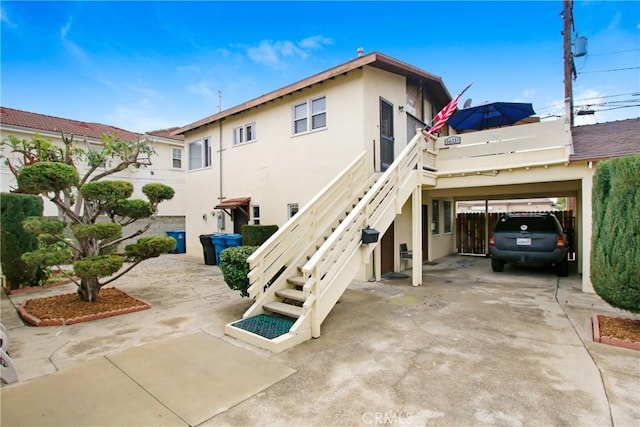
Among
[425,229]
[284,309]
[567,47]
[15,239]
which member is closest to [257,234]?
[284,309]

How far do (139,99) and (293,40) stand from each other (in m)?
6.58

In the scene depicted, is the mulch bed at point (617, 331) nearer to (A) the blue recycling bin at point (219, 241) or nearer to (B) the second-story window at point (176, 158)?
(A) the blue recycling bin at point (219, 241)

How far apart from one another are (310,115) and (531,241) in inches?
262

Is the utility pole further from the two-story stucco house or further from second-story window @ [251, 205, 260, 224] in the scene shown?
second-story window @ [251, 205, 260, 224]

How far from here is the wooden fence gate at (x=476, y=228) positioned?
12781mm

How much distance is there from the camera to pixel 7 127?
13141 mm

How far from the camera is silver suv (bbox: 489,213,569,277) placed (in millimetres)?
7695

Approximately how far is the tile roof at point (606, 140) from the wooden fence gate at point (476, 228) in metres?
4.32

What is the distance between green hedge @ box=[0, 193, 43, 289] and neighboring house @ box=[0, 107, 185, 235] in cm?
722

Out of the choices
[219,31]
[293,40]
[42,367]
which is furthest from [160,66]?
[42,367]

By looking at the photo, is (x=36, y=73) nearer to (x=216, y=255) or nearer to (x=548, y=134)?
(x=216, y=255)

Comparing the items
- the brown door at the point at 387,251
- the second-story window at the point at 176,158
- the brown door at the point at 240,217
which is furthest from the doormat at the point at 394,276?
the second-story window at the point at 176,158

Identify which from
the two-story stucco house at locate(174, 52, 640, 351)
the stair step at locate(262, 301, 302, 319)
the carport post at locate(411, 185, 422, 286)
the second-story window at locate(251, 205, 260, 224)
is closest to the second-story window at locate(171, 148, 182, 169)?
the two-story stucco house at locate(174, 52, 640, 351)

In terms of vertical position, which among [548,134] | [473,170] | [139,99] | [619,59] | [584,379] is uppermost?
[619,59]
